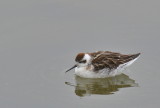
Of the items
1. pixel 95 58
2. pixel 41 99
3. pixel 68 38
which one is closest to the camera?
pixel 41 99

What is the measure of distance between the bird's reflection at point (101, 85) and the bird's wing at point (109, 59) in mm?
391

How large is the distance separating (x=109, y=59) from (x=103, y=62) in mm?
200

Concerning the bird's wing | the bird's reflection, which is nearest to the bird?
the bird's wing

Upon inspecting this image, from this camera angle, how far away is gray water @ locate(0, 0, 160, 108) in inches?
589

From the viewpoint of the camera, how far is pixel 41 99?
588 inches

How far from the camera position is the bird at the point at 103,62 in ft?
52.0

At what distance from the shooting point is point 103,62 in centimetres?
1589

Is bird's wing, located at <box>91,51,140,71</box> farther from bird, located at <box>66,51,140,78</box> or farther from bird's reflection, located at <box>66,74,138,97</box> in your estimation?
bird's reflection, located at <box>66,74,138,97</box>

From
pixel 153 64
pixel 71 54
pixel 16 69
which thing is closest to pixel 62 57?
pixel 71 54

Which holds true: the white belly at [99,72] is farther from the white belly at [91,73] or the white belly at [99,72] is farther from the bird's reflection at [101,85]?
the bird's reflection at [101,85]

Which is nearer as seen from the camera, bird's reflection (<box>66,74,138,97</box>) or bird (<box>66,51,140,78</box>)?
bird's reflection (<box>66,74,138,97</box>)

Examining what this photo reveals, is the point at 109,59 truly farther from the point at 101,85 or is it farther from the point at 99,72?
the point at 101,85

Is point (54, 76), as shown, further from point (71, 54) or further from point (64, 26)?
point (64, 26)

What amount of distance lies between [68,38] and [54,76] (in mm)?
1963
